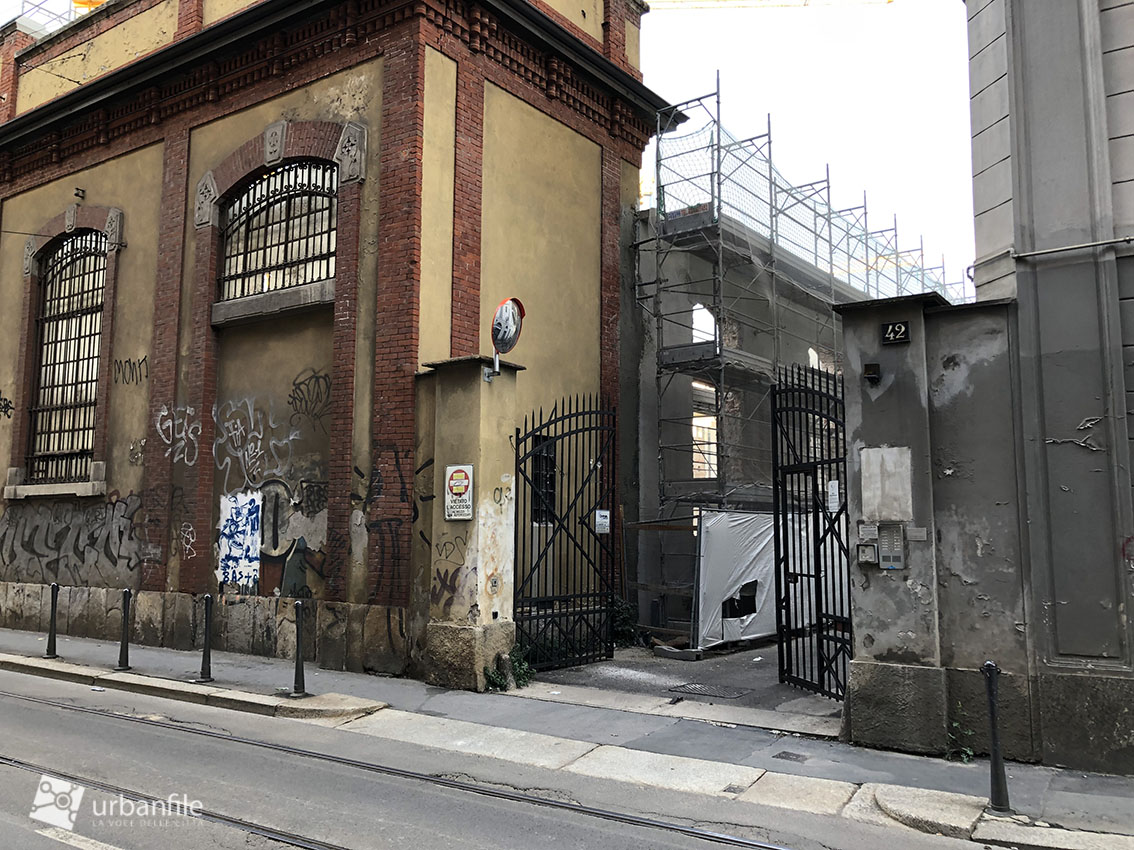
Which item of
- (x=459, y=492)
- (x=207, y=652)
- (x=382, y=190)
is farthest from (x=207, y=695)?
(x=382, y=190)

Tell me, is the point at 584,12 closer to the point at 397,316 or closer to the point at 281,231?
the point at 281,231

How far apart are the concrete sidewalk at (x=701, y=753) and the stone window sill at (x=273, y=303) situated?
516 centimetres

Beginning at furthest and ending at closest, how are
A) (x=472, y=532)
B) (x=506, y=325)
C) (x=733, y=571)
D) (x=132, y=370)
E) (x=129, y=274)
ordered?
(x=129, y=274)
(x=132, y=370)
(x=733, y=571)
(x=506, y=325)
(x=472, y=532)

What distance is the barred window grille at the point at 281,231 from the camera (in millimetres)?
13289

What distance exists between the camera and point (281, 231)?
13898mm

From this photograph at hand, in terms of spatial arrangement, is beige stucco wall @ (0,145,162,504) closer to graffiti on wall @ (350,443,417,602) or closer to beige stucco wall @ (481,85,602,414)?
graffiti on wall @ (350,443,417,602)

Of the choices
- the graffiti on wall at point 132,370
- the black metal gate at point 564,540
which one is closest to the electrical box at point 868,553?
the black metal gate at point 564,540

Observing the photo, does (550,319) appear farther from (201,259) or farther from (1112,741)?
(1112,741)

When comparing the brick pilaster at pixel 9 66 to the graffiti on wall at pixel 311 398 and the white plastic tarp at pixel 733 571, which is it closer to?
the graffiti on wall at pixel 311 398

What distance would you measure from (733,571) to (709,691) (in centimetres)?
344

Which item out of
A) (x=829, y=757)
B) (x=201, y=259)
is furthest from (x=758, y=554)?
(x=201, y=259)

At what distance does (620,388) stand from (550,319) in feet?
6.79

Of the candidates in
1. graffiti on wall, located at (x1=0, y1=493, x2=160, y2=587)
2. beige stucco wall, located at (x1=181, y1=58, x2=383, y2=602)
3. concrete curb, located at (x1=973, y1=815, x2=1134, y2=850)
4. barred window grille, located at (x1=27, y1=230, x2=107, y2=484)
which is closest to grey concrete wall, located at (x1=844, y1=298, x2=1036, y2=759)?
concrete curb, located at (x1=973, y1=815, x2=1134, y2=850)

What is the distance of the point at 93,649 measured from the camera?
45.3 ft
